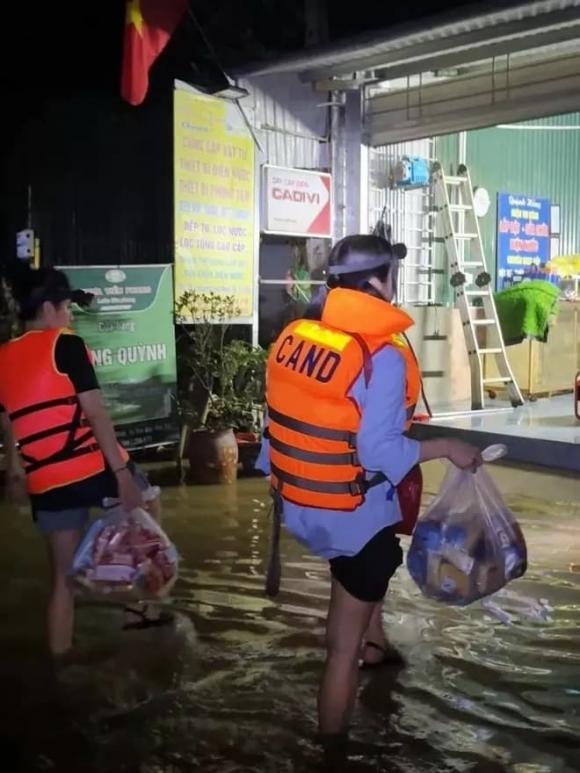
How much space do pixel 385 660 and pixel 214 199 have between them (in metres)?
4.40

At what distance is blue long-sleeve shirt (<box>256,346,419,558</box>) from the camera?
2195 millimetres

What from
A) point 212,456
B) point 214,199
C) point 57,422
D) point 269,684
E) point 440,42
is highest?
point 440,42

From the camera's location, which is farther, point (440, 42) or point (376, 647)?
point (440, 42)

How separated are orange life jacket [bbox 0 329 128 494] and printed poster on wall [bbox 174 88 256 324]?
12.0ft

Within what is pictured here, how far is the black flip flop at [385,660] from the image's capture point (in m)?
3.10

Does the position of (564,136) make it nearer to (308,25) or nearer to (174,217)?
(308,25)

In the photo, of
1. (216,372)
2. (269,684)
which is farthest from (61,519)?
(216,372)

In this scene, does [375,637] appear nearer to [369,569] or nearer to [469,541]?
[469,541]

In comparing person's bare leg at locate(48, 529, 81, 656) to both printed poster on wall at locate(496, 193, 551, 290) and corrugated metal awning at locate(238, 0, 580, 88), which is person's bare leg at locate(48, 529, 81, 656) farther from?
printed poster on wall at locate(496, 193, 551, 290)

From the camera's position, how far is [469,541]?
2.69 m

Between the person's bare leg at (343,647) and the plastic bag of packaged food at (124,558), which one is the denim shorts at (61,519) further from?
the person's bare leg at (343,647)

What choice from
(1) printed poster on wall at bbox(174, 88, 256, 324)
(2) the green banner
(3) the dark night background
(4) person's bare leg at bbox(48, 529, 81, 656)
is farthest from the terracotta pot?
(4) person's bare leg at bbox(48, 529, 81, 656)

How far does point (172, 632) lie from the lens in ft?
11.2

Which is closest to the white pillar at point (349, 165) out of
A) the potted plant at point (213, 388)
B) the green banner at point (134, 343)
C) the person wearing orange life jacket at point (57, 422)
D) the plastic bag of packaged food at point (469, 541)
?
the potted plant at point (213, 388)
